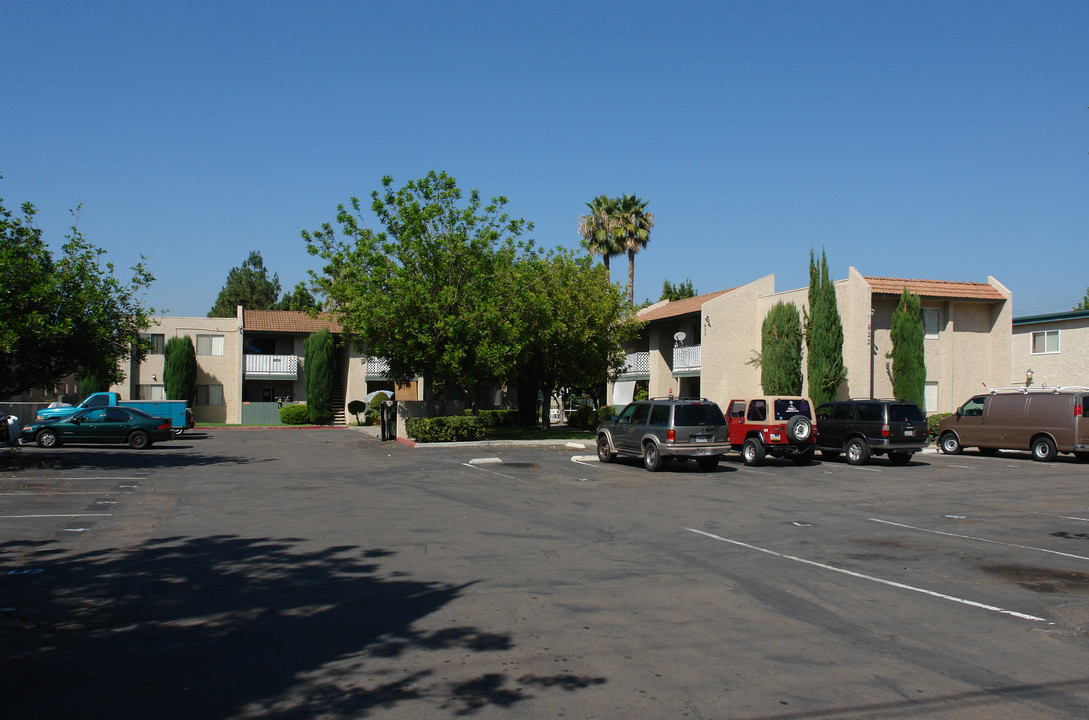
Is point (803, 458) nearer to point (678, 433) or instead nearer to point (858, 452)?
point (858, 452)

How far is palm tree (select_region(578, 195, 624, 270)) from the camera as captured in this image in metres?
53.7

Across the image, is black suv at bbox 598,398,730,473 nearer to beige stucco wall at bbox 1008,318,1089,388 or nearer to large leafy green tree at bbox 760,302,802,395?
large leafy green tree at bbox 760,302,802,395

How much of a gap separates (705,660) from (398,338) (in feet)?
81.7

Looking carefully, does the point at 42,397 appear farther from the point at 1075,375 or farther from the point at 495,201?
the point at 1075,375

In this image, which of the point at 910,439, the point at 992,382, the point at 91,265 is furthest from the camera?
the point at 992,382

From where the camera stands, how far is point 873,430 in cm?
2288

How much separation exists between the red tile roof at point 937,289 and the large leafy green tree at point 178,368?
37391mm

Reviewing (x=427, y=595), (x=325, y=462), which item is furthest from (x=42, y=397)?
(x=427, y=595)

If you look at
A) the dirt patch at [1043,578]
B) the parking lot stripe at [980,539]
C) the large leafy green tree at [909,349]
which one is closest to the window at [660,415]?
the parking lot stripe at [980,539]

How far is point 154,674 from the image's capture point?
5.55 metres

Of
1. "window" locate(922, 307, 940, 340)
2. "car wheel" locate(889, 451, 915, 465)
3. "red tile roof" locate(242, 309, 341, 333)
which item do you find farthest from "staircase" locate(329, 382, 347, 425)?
"car wheel" locate(889, 451, 915, 465)

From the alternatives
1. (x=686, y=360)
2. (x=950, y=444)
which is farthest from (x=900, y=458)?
(x=686, y=360)

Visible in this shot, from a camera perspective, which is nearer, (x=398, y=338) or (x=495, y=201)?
(x=398, y=338)

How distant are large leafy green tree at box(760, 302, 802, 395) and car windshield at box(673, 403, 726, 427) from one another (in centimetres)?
1476
